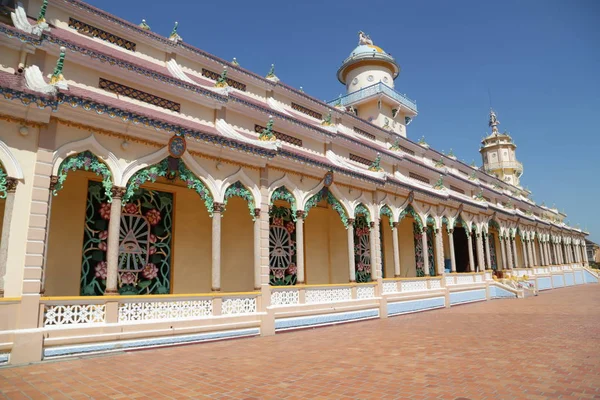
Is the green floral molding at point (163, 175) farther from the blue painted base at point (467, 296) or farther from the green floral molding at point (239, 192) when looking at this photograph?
the blue painted base at point (467, 296)

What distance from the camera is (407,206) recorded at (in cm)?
1842

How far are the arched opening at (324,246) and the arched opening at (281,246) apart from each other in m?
0.90

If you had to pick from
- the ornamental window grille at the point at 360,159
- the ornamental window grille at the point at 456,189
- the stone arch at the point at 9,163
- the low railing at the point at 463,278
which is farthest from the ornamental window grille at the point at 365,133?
the stone arch at the point at 9,163

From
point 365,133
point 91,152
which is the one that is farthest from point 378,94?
point 91,152

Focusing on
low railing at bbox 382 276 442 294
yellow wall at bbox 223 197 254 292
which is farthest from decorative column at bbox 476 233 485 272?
yellow wall at bbox 223 197 254 292

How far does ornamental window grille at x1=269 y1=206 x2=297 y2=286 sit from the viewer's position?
14891 mm

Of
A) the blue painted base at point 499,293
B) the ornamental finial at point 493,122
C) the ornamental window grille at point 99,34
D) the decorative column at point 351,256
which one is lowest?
the blue painted base at point 499,293

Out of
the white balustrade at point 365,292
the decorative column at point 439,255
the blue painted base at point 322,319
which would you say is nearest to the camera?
the blue painted base at point 322,319

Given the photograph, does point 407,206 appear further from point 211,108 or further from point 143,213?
point 143,213

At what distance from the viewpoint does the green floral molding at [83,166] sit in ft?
26.8

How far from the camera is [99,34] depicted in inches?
474

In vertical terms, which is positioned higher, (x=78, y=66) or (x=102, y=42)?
(x=102, y=42)

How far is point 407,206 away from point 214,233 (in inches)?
422

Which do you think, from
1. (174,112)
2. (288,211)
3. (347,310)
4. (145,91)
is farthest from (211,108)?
(347,310)
